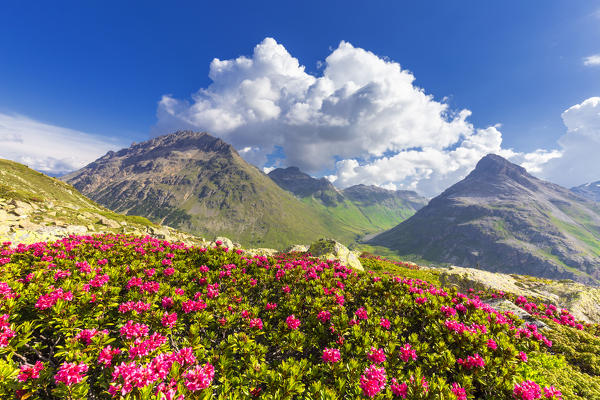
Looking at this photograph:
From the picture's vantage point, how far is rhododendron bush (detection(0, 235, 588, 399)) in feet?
17.4

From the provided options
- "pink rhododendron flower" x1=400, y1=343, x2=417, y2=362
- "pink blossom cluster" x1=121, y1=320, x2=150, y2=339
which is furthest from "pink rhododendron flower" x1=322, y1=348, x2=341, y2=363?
"pink blossom cluster" x1=121, y1=320, x2=150, y2=339

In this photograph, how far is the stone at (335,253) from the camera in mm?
26469

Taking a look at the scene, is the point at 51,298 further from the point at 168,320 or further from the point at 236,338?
the point at 236,338

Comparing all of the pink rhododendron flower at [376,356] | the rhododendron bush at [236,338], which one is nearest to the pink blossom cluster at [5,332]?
the rhododendron bush at [236,338]

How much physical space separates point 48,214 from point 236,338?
192ft

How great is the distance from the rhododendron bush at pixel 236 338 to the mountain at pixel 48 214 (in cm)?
1961

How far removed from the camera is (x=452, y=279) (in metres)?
24.8

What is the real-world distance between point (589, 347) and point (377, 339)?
1113 cm

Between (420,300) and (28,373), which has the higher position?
(420,300)

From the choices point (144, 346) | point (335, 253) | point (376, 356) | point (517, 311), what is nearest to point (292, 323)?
point (376, 356)

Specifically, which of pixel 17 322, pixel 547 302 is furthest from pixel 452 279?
pixel 17 322

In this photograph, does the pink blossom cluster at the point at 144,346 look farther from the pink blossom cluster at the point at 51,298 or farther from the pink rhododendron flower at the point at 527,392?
the pink rhododendron flower at the point at 527,392

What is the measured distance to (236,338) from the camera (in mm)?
7262

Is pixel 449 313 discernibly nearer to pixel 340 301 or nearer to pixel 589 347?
pixel 340 301
